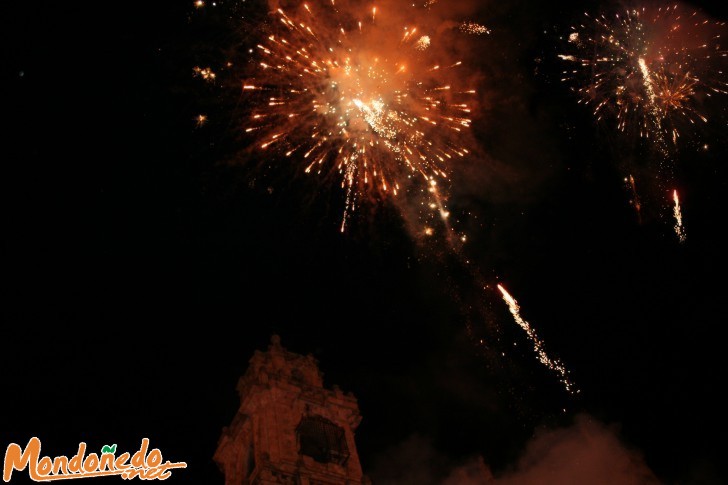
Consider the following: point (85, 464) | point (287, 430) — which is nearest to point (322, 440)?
point (287, 430)

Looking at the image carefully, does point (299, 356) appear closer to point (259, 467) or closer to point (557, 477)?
point (259, 467)

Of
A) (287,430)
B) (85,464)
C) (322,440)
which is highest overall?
(287,430)

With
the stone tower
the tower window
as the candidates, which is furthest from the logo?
the tower window

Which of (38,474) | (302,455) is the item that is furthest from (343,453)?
(38,474)

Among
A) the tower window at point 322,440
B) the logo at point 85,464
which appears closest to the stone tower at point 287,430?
the tower window at point 322,440

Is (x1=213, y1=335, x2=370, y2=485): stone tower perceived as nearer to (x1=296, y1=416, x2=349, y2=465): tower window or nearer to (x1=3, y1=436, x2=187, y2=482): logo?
(x1=296, y1=416, x2=349, y2=465): tower window

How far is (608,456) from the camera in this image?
27172 millimetres

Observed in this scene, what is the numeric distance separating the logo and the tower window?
29.4ft

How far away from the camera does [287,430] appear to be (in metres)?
24.7

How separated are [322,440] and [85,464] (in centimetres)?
1264

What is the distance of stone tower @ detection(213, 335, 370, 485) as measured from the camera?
2289 cm

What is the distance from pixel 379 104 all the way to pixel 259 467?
554 inches

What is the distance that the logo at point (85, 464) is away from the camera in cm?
1236

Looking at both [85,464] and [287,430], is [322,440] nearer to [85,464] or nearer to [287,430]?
[287,430]
